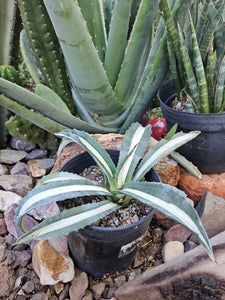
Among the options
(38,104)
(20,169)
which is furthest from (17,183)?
(38,104)

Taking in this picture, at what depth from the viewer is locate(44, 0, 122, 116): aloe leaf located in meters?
1.00

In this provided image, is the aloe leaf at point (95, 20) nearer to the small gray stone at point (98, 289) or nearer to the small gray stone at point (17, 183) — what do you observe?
the small gray stone at point (17, 183)

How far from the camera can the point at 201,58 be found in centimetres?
123

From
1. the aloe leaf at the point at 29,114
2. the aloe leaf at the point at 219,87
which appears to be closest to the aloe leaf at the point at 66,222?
the aloe leaf at the point at 29,114

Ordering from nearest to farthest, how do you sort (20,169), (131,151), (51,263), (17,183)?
(131,151)
(51,263)
(17,183)
(20,169)

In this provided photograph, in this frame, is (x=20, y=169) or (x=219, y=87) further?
(x=20, y=169)

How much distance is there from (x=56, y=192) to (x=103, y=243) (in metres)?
0.23

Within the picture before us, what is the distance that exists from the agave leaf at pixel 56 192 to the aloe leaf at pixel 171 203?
0.09 metres

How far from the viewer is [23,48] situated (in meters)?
1.60

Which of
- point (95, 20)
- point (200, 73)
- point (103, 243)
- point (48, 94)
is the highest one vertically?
point (95, 20)

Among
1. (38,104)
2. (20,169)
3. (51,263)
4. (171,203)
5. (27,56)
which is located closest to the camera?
(171,203)

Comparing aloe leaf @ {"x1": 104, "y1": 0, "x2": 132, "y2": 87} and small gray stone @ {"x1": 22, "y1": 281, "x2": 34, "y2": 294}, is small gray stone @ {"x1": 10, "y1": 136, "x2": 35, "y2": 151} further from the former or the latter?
small gray stone @ {"x1": 22, "y1": 281, "x2": 34, "y2": 294}

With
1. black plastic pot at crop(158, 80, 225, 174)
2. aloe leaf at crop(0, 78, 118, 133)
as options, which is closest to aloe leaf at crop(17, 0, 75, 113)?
aloe leaf at crop(0, 78, 118, 133)

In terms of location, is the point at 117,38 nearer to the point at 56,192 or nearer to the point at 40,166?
the point at 40,166
